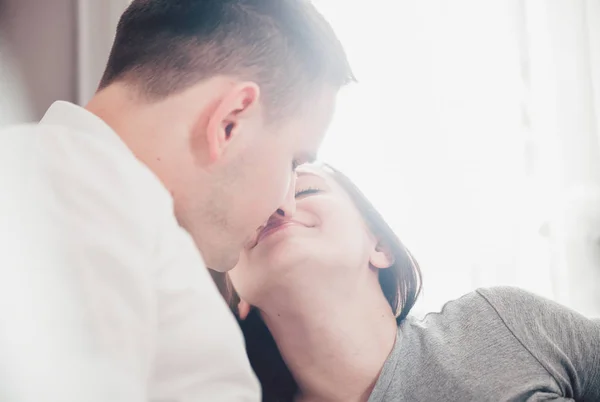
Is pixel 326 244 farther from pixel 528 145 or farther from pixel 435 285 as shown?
pixel 528 145

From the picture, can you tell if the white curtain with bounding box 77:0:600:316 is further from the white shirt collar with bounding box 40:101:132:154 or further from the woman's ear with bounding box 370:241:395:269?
the white shirt collar with bounding box 40:101:132:154

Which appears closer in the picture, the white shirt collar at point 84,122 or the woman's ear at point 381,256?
the white shirt collar at point 84,122

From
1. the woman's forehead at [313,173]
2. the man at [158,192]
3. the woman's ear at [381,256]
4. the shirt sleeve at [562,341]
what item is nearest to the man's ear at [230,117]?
the man at [158,192]

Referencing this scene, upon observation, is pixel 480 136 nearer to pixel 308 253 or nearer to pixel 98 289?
pixel 308 253

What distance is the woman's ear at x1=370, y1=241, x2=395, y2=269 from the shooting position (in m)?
0.78

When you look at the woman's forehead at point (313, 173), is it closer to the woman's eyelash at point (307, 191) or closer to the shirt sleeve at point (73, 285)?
the woman's eyelash at point (307, 191)

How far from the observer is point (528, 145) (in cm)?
88

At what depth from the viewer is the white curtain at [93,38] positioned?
717 mm

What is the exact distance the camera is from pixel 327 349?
69 cm

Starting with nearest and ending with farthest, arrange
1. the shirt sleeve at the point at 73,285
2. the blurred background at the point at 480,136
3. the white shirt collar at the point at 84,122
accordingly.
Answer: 1. the shirt sleeve at the point at 73,285
2. the white shirt collar at the point at 84,122
3. the blurred background at the point at 480,136

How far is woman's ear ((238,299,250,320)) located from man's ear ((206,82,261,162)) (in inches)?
Answer: 10.7

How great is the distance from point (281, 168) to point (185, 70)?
0.15 metres

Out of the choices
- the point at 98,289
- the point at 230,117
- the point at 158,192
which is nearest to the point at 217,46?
the point at 230,117

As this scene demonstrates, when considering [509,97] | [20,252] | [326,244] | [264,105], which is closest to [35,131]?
[20,252]
